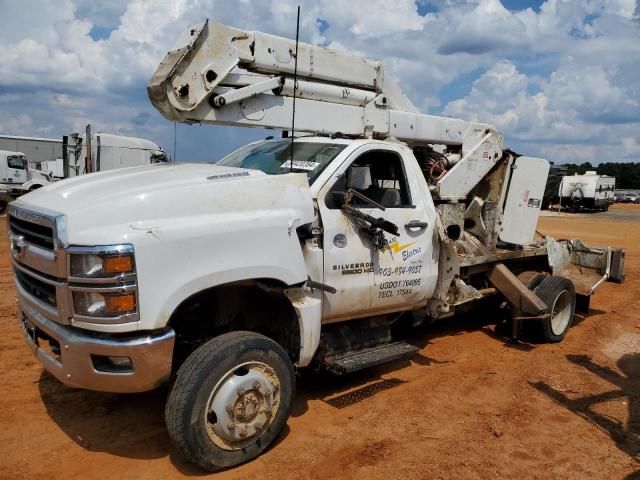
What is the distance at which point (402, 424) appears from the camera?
14.6 ft

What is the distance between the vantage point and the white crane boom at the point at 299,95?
4.60 metres

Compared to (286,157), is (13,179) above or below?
below

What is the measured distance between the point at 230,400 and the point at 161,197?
138 cm

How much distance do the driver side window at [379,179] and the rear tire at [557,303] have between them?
2658mm

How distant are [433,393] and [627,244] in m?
16.0

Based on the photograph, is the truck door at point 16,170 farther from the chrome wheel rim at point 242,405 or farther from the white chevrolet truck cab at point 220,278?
the chrome wheel rim at point 242,405

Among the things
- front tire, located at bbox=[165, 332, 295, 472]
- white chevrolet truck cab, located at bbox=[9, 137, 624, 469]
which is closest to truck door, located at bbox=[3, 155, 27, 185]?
white chevrolet truck cab, located at bbox=[9, 137, 624, 469]

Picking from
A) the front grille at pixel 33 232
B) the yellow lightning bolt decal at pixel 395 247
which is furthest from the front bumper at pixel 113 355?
the yellow lightning bolt decal at pixel 395 247

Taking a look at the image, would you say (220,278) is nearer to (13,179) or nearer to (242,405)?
(242,405)

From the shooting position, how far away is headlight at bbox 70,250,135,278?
3.21 meters

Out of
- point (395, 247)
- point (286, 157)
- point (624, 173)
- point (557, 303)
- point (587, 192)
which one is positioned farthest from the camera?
point (624, 173)

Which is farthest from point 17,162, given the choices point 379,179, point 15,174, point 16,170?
point 379,179

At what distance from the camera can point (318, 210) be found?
442 cm

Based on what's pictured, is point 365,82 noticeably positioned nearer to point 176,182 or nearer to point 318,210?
point 318,210
